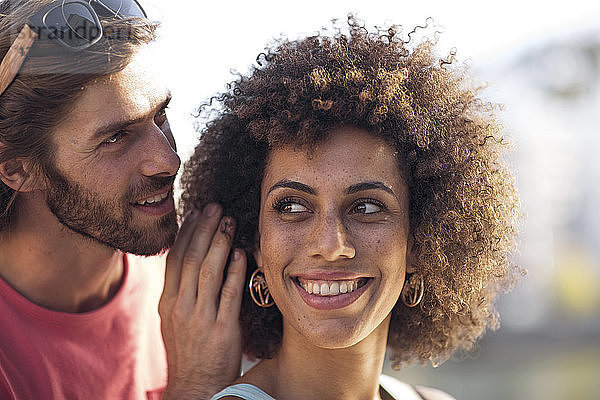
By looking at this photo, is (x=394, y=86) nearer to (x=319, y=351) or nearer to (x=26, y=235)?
(x=319, y=351)

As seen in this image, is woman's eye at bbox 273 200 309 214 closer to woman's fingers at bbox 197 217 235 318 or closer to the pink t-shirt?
woman's fingers at bbox 197 217 235 318

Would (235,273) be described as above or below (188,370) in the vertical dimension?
above

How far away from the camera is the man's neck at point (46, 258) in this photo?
10.9ft

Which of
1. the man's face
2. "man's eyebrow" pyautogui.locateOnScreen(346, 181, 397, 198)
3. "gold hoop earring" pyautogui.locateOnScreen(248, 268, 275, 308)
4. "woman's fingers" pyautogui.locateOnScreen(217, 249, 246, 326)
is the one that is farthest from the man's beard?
"man's eyebrow" pyautogui.locateOnScreen(346, 181, 397, 198)

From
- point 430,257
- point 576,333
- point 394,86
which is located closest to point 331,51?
point 394,86

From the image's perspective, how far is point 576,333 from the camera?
1205 cm

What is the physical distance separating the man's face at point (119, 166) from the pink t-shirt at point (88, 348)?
1.39 ft

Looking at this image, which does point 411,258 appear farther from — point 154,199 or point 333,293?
point 154,199

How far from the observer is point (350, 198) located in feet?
8.43

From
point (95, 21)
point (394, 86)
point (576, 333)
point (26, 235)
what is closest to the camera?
point (394, 86)

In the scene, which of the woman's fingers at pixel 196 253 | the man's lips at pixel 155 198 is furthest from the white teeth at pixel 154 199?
the woman's fingers at pixel 196 253

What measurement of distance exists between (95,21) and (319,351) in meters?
1.63

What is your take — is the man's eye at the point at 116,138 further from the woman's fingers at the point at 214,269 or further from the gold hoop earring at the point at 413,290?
the gold hoop earring at the point at 413,290

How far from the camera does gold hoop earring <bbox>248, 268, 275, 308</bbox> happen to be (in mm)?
2955
